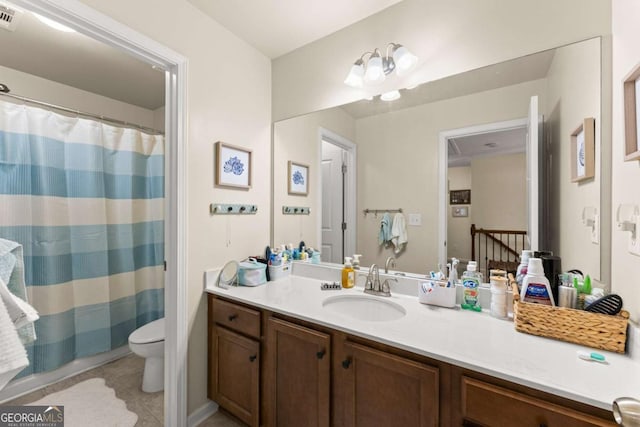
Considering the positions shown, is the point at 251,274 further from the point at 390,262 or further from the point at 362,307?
the point at 390,262

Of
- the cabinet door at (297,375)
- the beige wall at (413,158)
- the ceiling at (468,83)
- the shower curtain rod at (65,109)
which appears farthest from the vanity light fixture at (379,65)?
the shower curtain rod at (65,109)

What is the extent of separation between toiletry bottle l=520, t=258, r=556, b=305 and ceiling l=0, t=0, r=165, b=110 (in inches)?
112

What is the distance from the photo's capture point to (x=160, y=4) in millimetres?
1433

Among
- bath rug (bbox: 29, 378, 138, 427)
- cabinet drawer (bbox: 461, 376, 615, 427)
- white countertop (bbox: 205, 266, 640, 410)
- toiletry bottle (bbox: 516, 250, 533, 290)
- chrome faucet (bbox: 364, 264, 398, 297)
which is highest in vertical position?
toiletry bottle (bbox: 516, 250, 533, 290)

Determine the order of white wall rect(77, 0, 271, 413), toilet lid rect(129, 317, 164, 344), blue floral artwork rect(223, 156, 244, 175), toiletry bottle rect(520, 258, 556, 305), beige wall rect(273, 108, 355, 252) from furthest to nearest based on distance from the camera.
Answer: beige wall rect(273, 108, 355, 252) < toilet lid rect(129, 317, 164, 344) < blue floral artwork rect(223, 156, 244, 175) < white wall rect(77, 0, 271, 413) < toiletry bottle rect(520, 258, 556, 305)

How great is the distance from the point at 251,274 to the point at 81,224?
5.33 ft

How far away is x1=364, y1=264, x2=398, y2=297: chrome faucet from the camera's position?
1.46 meters

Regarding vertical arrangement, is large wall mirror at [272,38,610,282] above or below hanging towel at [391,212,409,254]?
above

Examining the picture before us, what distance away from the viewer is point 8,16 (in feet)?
5.05

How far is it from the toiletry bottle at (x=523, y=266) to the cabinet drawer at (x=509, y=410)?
1.72 feet

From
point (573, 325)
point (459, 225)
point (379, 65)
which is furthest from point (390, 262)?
point (379, 65)

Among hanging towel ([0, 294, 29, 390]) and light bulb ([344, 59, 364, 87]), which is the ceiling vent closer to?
hanging towel ([0, 294, 29, 390])

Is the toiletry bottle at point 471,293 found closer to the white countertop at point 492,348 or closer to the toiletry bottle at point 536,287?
the white countertop at point 492,348

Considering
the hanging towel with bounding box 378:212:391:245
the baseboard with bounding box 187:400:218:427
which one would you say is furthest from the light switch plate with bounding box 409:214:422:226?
the baseboard with bounding box 187:400:218:427
